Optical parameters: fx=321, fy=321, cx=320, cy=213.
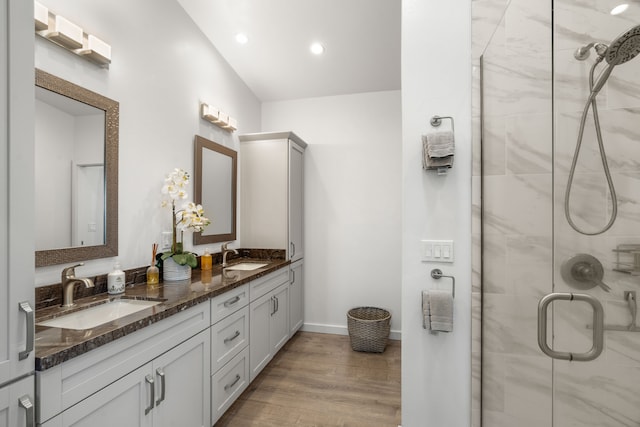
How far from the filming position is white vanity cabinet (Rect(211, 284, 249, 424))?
→ 6.17 feet

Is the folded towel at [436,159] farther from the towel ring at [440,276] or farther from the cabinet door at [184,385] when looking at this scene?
the cabinet door at [184,385]

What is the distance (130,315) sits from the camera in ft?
4.50

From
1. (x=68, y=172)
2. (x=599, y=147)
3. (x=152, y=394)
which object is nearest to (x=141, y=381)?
(x=152, y=394)

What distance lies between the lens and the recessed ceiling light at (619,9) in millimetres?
1007

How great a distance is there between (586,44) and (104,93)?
2277 mm

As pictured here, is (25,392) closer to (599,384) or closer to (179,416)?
(179,416)

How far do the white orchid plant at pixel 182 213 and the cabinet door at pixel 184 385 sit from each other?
0.56m

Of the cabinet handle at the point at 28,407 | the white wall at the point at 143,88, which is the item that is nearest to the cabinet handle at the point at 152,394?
the cabinet handle at the point at 28,407

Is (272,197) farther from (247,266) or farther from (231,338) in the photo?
(231,338)

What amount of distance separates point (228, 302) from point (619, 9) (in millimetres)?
2196

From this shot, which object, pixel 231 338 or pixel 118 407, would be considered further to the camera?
pixel 231 338

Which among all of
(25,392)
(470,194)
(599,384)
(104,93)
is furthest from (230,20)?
(599,384)

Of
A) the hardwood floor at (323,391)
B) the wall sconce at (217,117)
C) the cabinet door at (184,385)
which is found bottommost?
the hardwood floor at (323,391)

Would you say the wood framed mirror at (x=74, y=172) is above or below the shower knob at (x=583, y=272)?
above
